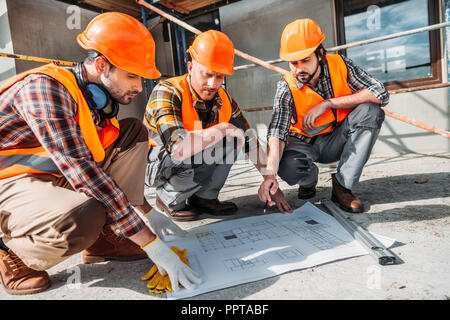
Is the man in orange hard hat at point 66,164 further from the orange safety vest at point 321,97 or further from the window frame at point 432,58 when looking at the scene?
the window frame at point 432,58

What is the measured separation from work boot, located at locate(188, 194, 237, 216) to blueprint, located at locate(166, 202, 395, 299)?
0.25 meters

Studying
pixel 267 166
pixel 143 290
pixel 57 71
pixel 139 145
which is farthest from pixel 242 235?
pixel 57 71

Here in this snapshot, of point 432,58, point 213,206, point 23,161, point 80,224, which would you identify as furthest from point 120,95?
point 432,58

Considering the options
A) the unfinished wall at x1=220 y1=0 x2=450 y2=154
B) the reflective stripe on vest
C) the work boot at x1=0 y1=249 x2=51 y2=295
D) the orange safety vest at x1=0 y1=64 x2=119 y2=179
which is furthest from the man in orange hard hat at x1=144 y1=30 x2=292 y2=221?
the unfinished wall at x1=220 y1=0 x2=450 y2=154

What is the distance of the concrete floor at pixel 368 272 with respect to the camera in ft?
3.43

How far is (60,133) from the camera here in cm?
106

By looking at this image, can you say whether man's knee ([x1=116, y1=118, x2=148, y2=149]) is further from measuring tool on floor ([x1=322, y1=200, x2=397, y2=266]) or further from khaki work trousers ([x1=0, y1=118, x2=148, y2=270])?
measuring tool on floor ([x1=322, y1=200, x2=397, y2=266])

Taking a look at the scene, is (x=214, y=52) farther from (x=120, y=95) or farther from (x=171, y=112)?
(x=120, y=95)

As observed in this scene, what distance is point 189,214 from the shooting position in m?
2.04

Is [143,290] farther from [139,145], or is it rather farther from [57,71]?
[57,71]

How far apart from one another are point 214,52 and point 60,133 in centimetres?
110

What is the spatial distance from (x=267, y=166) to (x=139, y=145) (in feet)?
2.63

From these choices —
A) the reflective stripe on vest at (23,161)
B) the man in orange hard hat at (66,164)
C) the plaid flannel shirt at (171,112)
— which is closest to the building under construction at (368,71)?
the man in orange hard hat at (66,164)

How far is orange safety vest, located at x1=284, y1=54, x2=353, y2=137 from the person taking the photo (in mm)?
2076
